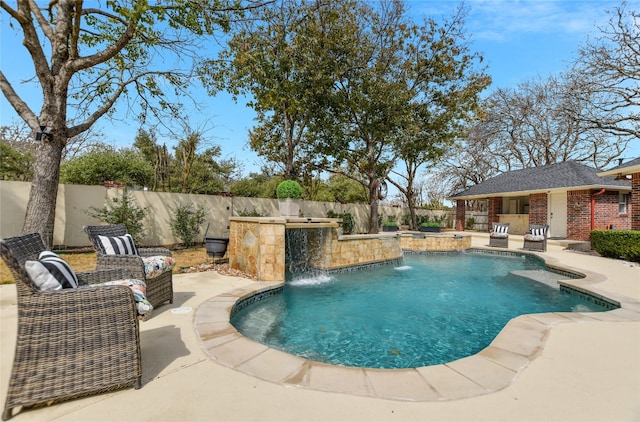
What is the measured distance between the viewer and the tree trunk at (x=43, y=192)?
5438 mm

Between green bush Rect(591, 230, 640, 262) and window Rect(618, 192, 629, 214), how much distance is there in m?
6.83

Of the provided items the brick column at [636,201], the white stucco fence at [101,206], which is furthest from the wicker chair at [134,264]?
the brick column at [636,201]

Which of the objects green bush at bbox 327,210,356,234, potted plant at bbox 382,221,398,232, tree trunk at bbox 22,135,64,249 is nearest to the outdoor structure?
potted plant at bbox 382,221,398,232

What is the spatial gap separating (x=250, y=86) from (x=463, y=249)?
1034 cm

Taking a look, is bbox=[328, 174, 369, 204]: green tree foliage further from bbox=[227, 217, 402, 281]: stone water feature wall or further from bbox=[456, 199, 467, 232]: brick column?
bbox=[227, 217, 402, 281]: stone water feature wall

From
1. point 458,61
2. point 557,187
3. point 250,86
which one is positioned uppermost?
point 458,61

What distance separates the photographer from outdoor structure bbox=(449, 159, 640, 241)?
43.5 ft

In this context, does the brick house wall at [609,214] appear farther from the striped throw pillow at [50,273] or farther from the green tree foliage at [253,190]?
the striped throw pillow at [50,273]

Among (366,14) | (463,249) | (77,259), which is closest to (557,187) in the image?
(463,249)

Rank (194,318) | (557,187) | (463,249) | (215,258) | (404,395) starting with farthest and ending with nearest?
(557,187), (463,249), (215,258), (194,318), (404,395)

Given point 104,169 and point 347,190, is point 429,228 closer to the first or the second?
point 347,190

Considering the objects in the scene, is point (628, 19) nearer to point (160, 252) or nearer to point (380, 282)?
point (380, 282)

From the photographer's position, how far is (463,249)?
11914mm

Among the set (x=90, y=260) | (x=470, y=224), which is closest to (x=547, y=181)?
(x=470, y=224)
